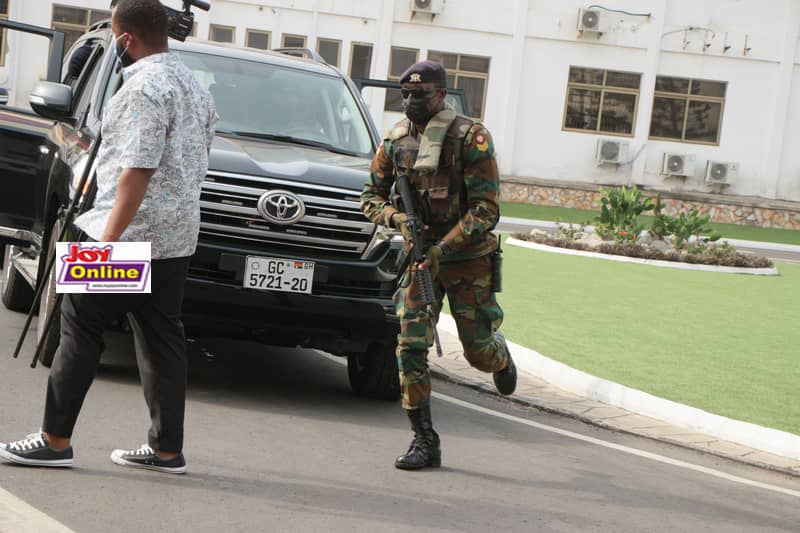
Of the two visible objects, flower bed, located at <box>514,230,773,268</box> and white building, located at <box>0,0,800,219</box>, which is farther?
white building, located at <box>0,0,800,219</box>

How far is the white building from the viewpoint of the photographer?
3334cm

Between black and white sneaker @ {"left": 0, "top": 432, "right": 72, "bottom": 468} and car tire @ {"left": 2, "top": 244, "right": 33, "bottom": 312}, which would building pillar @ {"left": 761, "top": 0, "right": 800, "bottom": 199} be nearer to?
car tire @ {"left": 2, "top": 244, "right": 33, "bottom": 312}

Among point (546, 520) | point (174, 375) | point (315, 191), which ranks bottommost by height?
point (546, 520)

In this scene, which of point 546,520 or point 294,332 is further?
point 294,332

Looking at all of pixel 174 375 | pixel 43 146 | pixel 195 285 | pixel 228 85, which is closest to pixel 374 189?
pixel 195 285

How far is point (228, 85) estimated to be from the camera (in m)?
8.33

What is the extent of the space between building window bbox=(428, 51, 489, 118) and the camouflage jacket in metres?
27.6

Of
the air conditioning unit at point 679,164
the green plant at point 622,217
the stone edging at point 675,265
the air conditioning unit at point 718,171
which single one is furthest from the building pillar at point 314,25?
the stone edging at point 675,265

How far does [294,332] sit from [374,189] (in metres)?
1.04

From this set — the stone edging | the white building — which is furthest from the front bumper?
the white building

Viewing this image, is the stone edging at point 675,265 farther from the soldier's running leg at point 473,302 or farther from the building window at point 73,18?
the building window at point 73,18

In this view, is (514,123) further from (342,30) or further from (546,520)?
(546,520)

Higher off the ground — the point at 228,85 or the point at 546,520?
the point at 228,85

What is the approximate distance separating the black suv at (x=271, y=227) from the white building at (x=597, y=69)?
25.1m
